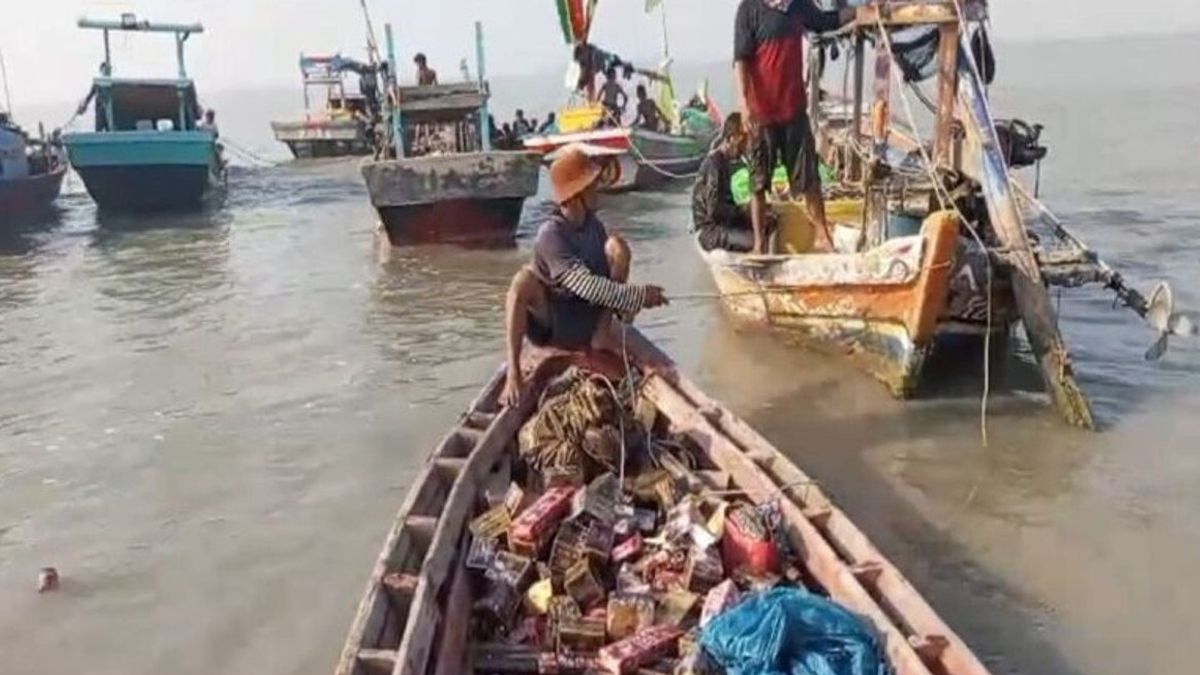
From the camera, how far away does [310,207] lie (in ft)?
71.0

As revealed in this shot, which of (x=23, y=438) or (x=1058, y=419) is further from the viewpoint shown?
(x=23, y=438)

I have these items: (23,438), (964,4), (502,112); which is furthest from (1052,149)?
(502,112)

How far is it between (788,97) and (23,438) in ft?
18.8

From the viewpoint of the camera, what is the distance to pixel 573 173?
5.60 metres

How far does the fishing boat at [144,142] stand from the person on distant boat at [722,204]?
12004 millimetres

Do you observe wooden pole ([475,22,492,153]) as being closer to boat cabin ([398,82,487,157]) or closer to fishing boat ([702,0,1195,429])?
boat cabin ([398,82,487,157])

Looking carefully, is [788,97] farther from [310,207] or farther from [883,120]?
[310,207]

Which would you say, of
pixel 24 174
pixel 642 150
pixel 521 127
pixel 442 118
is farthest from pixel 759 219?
pixel 24 174

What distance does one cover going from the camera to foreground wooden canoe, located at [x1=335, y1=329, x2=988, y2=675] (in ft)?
12.1

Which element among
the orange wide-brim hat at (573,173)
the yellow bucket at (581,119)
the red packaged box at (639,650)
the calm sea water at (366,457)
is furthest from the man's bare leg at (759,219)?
the yellow bucket at (581,119)

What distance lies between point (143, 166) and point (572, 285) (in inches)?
609

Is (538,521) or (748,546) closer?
(748,546)

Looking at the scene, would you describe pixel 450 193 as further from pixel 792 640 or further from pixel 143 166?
pixel 792 640

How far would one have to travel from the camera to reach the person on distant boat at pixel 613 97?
777 inches
